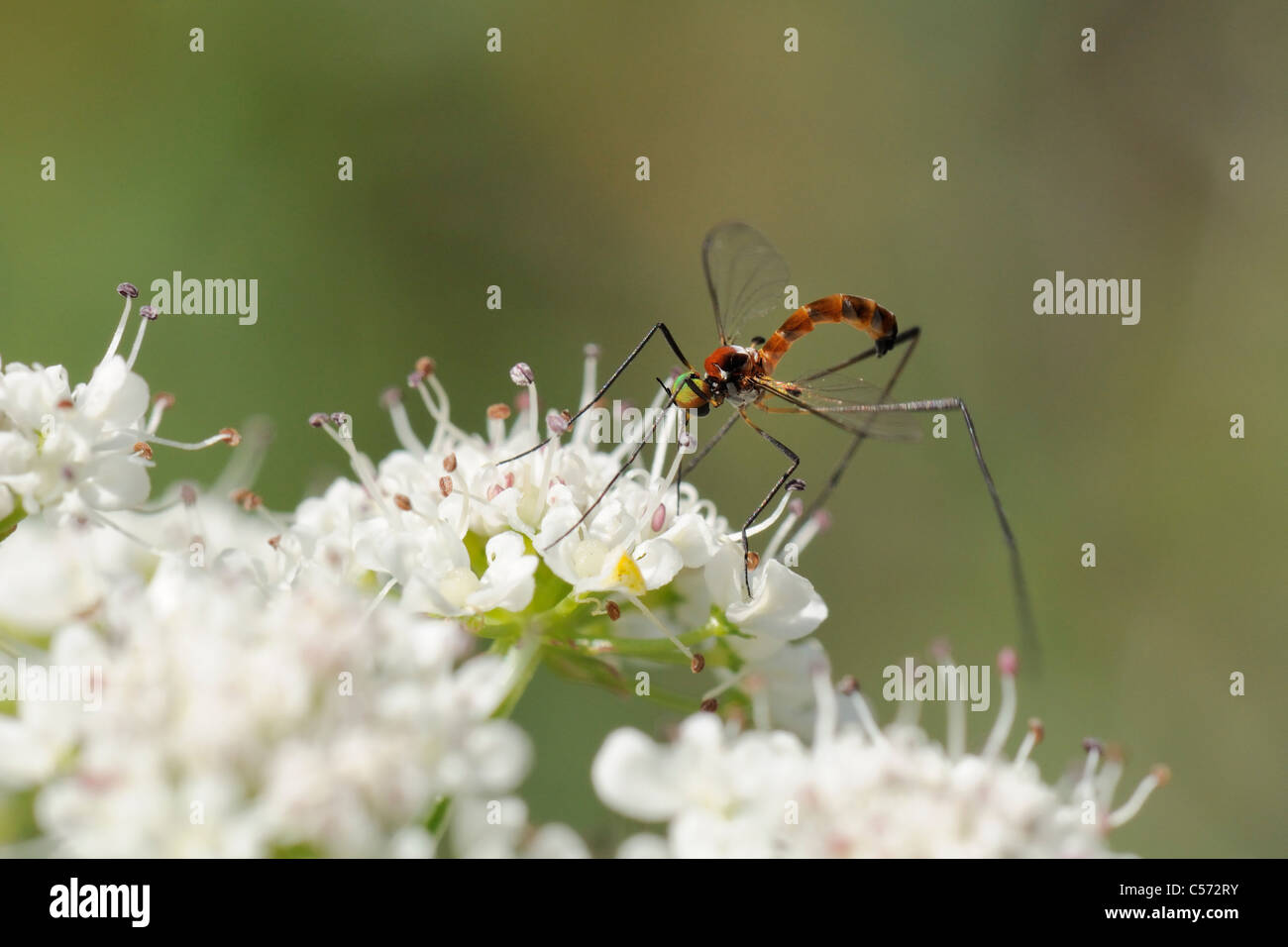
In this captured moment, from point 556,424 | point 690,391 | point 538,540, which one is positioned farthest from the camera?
point 690,391

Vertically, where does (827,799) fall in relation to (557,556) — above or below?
below

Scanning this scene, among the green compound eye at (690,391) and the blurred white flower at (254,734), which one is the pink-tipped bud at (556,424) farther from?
the blurred white flower at (254,734)

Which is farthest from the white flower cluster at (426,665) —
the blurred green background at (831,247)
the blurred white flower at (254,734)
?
the blurred green background at (831,247)

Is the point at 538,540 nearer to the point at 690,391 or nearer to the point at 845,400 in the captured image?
the point at 690,391

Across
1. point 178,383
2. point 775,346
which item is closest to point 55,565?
point 775,346

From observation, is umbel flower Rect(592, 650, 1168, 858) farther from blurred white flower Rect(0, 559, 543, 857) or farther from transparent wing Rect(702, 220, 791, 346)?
transparent wing Rect(702, 220, 791, 346)

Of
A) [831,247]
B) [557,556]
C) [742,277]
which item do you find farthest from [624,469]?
[831,247]
